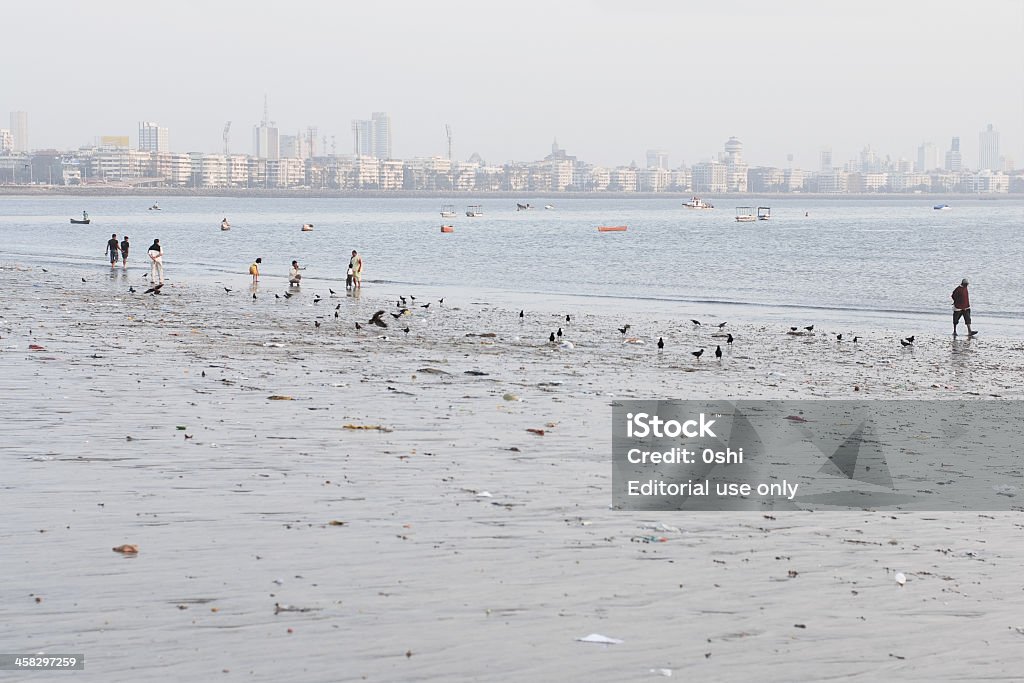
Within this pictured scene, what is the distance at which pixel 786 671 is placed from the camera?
702 centimetres

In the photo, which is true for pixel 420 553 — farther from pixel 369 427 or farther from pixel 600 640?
pixel 369 427

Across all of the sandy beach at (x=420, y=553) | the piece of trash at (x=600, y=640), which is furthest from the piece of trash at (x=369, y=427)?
the piece of trash at (x=600, y=640)

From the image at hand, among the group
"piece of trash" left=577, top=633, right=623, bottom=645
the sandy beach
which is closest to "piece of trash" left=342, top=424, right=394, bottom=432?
the sandy beach

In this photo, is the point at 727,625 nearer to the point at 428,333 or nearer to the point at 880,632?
the point at 880,632

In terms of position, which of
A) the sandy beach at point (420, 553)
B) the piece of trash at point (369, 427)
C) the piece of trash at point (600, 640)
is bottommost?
the piece of trash at point (600, 640)

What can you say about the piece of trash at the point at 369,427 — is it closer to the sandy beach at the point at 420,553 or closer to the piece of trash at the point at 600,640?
the sandy beach at the point at 420,553

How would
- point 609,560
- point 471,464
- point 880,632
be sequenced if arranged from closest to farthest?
point 880,632 < point 609,560 < point 471,464

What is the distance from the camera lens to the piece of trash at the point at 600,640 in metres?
7.42

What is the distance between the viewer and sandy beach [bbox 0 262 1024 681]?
7.16m

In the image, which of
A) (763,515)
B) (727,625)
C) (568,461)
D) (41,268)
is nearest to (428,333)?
(568,461)

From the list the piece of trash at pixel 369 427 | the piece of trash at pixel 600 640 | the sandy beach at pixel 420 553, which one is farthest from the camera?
the piece of trash at pixel 369 427

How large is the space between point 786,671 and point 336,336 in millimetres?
19931

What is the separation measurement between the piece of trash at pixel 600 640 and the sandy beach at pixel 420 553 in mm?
71

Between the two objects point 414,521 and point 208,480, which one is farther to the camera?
point 208,480
